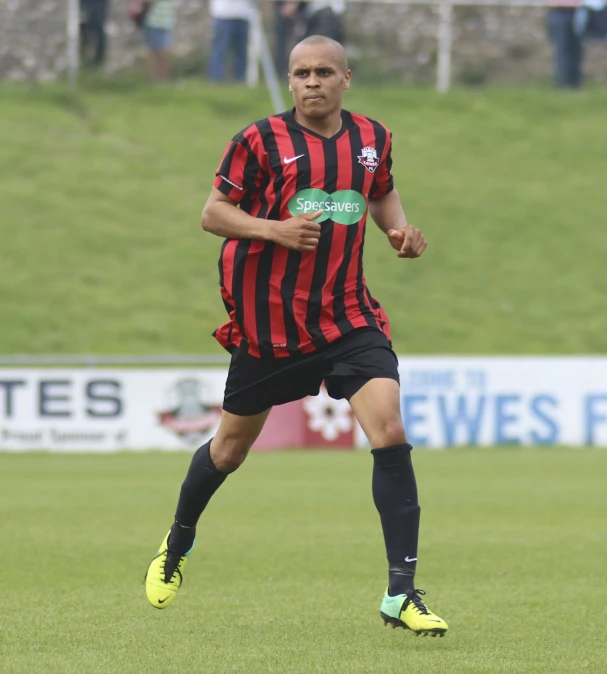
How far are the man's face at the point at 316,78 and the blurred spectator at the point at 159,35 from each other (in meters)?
20.8

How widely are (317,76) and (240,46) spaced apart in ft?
69.4

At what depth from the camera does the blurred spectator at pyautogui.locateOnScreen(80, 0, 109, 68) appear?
25344 millimetres

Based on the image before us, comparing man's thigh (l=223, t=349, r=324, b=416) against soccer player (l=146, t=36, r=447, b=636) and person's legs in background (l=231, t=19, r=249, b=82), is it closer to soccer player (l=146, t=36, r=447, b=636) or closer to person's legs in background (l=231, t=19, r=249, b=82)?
soccer player (l=146, t=36, r=447, b=636)

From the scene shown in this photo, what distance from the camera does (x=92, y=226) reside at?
75.2ft

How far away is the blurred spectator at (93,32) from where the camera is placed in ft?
83.1

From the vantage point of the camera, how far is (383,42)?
2811 cm

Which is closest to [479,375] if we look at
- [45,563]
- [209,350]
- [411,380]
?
[411,380]

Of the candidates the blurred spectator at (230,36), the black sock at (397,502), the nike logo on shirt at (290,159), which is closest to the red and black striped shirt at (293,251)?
the nike logo on shirt at (290,159)

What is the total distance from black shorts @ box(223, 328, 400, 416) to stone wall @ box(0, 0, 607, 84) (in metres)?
22.1

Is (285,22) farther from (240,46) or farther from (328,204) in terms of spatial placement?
(328,204)

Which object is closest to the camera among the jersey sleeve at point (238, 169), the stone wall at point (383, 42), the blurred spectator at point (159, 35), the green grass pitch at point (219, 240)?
the jersey sleeve at point (238, 169)

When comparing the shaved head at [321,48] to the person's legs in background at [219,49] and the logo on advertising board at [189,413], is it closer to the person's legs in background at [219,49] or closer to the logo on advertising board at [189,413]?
the logo on advertising board at [189,413]

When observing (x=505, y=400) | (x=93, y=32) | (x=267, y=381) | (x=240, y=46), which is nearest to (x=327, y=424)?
(x=505, y=400)

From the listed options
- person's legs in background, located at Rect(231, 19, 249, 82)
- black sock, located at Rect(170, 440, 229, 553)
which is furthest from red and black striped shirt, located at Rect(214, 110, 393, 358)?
person's legs in background, located at Rect(231, 19, 249, 82)
